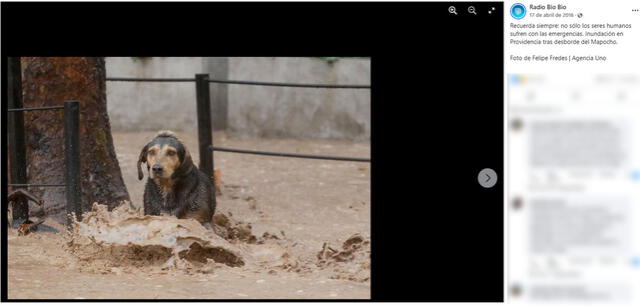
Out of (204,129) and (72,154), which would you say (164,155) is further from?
(204,129)

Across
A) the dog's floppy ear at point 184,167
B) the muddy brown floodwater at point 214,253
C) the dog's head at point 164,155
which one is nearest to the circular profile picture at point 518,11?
the muddy brown floodwater at point 214,253

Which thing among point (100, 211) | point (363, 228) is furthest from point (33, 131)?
point (363, 228)

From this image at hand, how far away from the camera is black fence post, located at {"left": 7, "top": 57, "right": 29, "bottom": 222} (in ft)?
21.4

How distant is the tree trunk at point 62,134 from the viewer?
6.52m

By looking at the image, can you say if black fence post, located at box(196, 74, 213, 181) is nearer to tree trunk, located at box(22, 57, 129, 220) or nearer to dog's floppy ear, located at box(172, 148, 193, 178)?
tree trunk, located at box(22, 57, 129, 220)

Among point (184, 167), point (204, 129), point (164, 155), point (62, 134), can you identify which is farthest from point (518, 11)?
point (204, 129)

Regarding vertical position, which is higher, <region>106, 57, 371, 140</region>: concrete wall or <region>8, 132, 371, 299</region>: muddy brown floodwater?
<region>106, 57, 371, 140</region>: concrete wall

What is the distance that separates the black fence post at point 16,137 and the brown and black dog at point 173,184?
2.72 ft

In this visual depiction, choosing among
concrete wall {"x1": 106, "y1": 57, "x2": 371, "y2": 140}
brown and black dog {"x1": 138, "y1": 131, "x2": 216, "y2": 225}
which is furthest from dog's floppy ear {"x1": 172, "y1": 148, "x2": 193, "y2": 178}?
concrete wall {"x1": 106, "y1": 57, "x2": 371, "y2": 140}

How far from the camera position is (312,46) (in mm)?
3670

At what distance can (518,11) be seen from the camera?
3.51 m

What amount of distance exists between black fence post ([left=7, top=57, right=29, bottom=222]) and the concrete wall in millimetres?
4195

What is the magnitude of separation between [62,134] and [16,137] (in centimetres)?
31

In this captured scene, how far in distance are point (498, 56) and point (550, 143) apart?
360 mm
